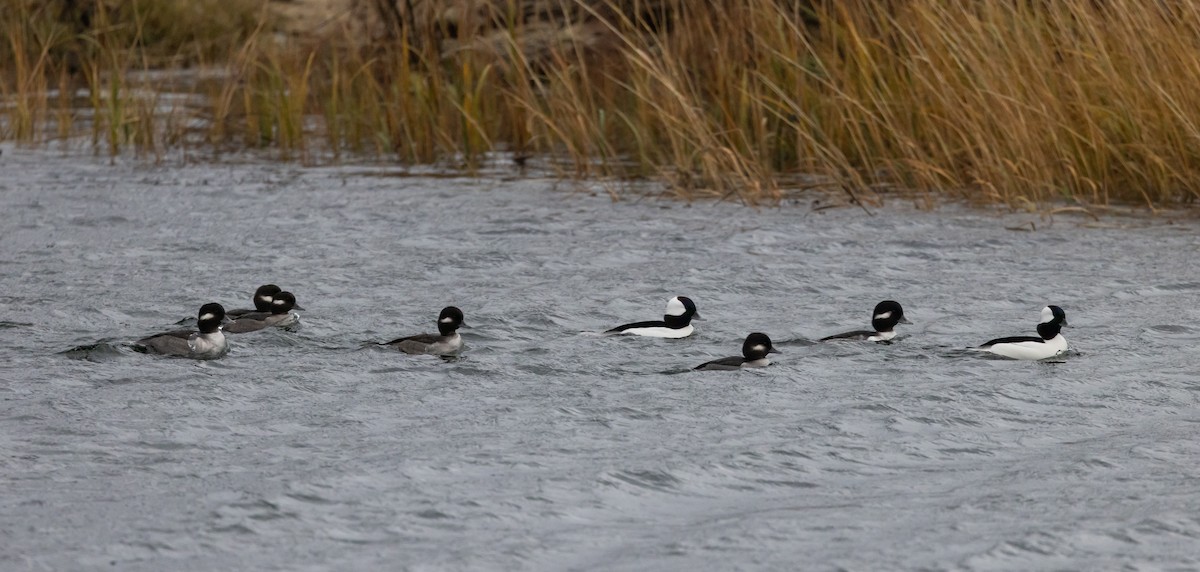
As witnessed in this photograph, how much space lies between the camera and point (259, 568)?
4.81 meters

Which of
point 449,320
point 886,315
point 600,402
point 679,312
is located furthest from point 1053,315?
point 449,320

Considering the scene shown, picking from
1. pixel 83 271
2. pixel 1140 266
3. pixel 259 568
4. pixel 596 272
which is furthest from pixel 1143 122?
pixel 259 568

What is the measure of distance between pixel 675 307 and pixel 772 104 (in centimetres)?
564

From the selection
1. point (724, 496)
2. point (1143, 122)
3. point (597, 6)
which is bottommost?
point (724, 496)

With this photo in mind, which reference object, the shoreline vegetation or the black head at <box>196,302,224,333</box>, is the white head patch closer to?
the black head at <box>196,302,224,333</box>

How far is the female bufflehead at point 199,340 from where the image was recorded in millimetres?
7473

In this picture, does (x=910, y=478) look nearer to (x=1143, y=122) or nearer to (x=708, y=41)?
(x=1143, y=122)

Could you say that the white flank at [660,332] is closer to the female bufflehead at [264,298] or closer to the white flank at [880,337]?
the white flank at [880,337]

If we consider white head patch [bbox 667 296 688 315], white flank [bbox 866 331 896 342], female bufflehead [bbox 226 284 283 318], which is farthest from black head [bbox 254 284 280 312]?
white flank [bbox 866 331 896 342]

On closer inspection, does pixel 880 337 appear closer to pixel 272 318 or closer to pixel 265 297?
pixel 272 318

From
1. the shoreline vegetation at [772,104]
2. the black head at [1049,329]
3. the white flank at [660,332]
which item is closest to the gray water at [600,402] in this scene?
the white flank at [660,332]

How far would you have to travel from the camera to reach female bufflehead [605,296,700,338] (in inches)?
318

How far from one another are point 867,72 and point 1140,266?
295 centimetres

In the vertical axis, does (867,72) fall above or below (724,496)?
above
